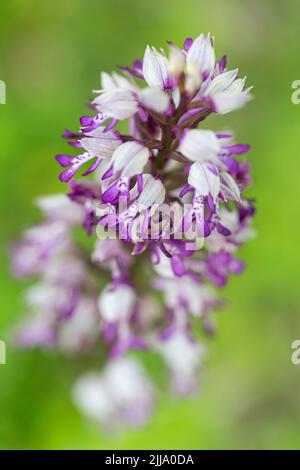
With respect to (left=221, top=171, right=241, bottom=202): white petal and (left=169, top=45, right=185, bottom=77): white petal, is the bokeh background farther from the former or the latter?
(left=169, top=45, right=185, bottom=77): white petal

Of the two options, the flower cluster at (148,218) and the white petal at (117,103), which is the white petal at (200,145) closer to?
the flower cluster at (148,218)

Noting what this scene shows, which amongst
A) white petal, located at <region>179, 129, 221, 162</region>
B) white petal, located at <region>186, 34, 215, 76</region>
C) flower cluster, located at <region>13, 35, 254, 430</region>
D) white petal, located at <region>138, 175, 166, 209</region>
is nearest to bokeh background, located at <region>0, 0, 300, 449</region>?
flower cluster, located at <region>13, 35, 254, 430</region>

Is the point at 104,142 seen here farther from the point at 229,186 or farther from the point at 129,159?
the point at 229,186

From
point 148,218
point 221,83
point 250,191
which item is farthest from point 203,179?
point 250,191

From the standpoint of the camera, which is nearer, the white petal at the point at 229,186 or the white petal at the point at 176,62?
the white petal at the point at 176,62

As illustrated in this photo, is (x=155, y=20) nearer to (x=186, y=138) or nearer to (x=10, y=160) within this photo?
(x=10, y=160)

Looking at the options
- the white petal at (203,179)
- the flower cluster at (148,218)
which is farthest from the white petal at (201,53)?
the white petal at (203,179)

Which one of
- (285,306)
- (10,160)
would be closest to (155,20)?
(10,160)

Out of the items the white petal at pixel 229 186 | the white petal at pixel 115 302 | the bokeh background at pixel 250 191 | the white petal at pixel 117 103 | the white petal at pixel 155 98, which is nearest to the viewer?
the white petal at pixel 155 98

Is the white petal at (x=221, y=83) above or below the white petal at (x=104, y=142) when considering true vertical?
above
